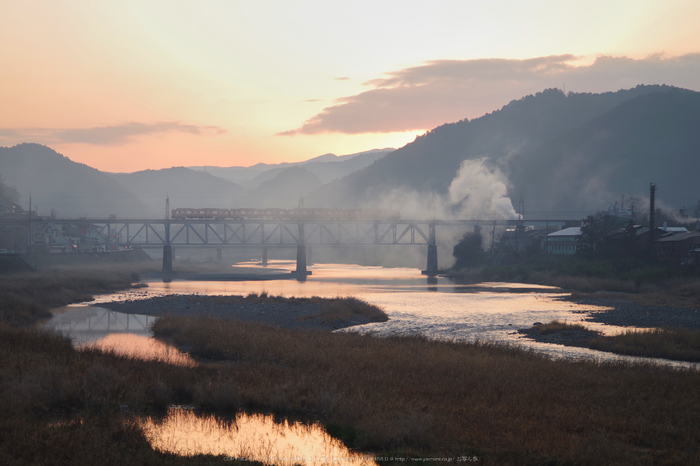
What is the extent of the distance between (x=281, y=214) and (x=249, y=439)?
105994 mm

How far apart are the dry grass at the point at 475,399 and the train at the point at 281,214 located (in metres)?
90.9

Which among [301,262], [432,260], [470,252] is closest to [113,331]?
[301,262]

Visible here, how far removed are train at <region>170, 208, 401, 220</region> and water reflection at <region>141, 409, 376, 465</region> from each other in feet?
327

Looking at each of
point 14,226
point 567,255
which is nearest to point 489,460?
point 567,255

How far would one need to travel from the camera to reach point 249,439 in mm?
14477

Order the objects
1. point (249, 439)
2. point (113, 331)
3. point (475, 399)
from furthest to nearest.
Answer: point (113, 331) → point (475, 399) → point (249, 439)

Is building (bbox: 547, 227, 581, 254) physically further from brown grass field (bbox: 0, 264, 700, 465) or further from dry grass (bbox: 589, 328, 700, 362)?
brown grass field (bbox: 0, 264, 700, 465)

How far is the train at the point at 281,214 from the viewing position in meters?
115

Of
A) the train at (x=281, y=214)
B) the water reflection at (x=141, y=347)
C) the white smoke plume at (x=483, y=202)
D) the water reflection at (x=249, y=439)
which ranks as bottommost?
the water reflection at (x=141, y=347)

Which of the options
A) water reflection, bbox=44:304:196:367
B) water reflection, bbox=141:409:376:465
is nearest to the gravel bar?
water reflection, bbox=44:304:196:367

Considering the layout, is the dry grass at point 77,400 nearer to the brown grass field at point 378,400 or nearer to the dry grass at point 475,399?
the brown grass field at point 378,400

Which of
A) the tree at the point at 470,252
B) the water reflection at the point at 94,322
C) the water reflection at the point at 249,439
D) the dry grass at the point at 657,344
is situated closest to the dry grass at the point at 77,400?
the water reflection at the point at 249,439

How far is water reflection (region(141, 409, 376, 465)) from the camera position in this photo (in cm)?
1296

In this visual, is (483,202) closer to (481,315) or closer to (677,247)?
(677,247)
